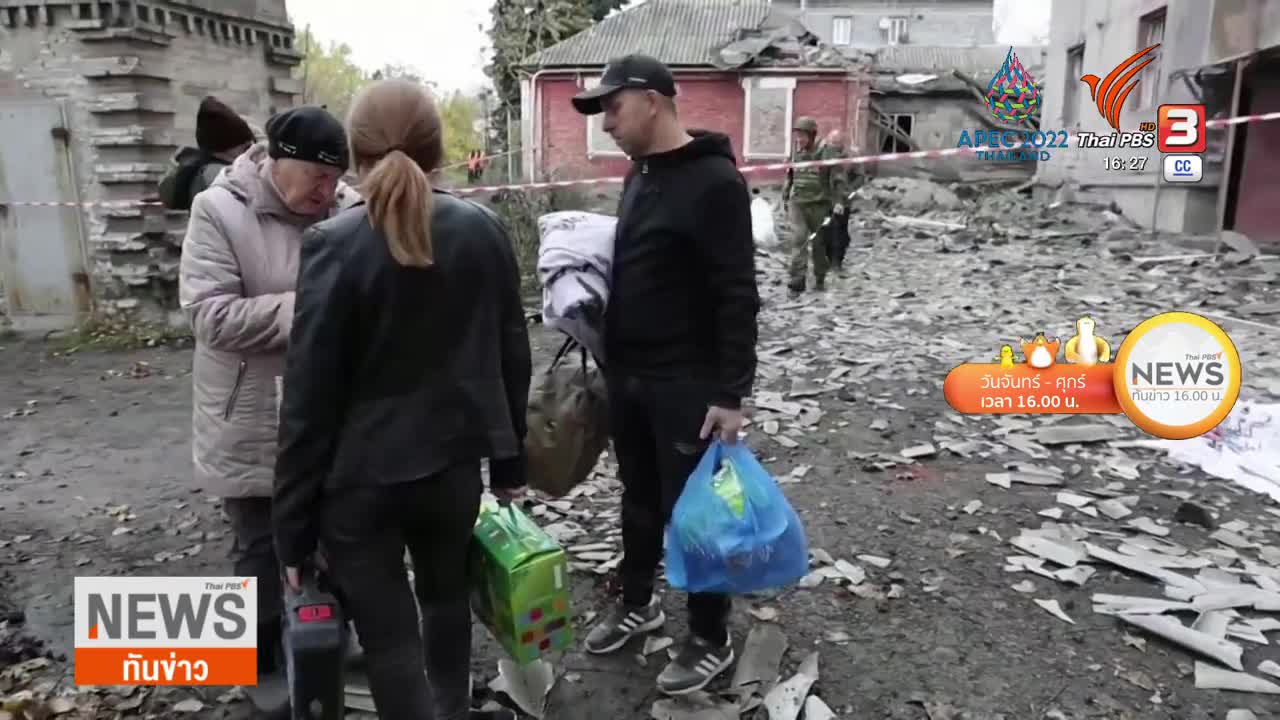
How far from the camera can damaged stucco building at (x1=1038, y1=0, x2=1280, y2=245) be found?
41.4ft

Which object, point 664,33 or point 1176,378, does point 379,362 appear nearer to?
point 1176,378

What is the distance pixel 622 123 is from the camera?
3051mm

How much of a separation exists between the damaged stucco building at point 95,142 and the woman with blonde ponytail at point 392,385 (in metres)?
8.90

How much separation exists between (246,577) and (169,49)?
876cm

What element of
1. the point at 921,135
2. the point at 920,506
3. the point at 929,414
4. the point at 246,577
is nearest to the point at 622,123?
the point at 246,577

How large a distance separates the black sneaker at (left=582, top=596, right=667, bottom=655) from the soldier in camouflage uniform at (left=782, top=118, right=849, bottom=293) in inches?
312

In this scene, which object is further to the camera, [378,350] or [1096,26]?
[1096,26]

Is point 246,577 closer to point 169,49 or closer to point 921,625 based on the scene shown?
point 921,625

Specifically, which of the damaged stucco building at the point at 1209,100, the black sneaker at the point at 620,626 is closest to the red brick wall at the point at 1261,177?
the damaged stucco building at the point at 1209,100

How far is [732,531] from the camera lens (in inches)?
113

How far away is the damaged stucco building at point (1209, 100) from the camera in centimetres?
1261

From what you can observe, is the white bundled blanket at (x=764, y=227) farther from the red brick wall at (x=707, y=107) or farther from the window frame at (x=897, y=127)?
the window frame at (x=897, y=127)

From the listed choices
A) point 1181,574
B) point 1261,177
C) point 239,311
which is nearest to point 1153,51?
point 1261,177

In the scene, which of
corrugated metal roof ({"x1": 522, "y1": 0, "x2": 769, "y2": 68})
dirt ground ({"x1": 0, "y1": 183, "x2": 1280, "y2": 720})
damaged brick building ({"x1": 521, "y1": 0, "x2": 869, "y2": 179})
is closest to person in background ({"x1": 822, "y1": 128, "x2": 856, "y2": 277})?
dirt ground ({"x1": 0, "y1": 183, "x2": 1280, "y2": 720})
